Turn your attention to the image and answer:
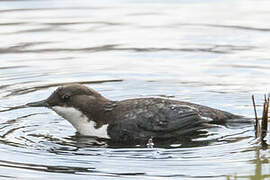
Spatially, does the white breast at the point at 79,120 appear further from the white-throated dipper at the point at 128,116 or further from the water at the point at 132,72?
the water at the point at 132,72

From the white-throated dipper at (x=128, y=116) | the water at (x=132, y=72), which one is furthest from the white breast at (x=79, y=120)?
the water at (x=132, y=72)

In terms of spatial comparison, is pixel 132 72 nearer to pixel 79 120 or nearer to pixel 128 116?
pixel 79 120

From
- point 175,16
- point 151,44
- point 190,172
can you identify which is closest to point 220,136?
point 190,172

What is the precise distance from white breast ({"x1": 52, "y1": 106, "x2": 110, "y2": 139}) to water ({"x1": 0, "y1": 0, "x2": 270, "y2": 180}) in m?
0.16

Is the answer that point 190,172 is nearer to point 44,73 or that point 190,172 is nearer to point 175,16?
point 44,73

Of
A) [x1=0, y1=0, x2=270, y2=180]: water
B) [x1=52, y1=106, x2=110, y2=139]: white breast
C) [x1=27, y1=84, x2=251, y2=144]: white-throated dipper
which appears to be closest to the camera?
[x1=0, y1=0, x2=270, y2=180]: water

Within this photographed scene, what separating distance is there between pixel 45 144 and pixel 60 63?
4.79 m

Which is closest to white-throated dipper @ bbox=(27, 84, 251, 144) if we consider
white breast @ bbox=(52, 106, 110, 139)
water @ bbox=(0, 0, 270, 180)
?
white breast @ bbox=(52, 106, 110, 139)

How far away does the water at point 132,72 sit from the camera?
11.0m

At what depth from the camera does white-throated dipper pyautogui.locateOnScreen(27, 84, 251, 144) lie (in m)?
12.3

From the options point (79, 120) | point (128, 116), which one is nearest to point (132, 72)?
point (79, 120)

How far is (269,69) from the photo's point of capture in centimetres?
1559

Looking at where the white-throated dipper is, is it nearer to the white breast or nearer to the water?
the white breast

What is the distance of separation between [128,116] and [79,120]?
2.49ft
